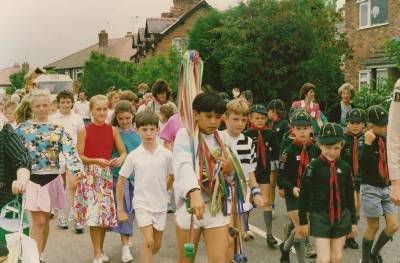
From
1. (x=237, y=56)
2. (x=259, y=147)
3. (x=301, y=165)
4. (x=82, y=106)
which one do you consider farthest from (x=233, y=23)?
(x=301, y=165)

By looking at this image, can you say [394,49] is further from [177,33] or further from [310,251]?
[177,33]

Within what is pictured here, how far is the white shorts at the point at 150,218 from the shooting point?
19.2ft

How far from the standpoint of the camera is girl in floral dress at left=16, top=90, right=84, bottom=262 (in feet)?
20.9

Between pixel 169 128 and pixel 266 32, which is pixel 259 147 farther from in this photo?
pixel 266 32

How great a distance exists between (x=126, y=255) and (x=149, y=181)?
1.56 metres

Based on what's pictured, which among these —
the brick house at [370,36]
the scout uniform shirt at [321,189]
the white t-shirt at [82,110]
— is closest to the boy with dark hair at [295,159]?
the scout uniform shirt at [321,189]

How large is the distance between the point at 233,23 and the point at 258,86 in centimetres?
256

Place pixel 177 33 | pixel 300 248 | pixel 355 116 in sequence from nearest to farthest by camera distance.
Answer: pixel 300 248 < pixel 355 116 < pixel 177 33

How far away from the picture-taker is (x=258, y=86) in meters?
21.8

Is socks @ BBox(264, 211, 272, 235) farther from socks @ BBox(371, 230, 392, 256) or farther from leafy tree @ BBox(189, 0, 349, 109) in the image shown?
leafy tree @ BBox(189, 0, 349, 109)

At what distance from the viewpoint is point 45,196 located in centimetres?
638

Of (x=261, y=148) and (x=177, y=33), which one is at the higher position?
(x=177, y=33)

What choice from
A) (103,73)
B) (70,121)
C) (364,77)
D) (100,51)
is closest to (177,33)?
(103,73)

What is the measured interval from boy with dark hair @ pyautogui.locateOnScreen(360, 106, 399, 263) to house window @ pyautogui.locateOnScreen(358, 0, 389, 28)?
66.1 feet
